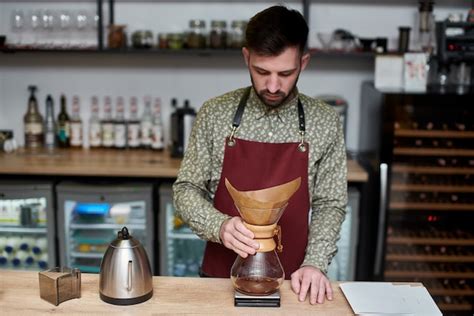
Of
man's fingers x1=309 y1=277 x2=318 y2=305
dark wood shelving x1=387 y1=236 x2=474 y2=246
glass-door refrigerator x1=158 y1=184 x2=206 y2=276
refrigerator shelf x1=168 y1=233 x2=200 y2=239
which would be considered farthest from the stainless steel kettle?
dark wood shelving x1=387 y1=236 x2=474 y2=246

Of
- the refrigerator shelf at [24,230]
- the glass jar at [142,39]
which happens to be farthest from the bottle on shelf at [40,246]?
the glass jar at [142,39]

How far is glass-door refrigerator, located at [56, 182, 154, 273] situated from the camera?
3.57 meters

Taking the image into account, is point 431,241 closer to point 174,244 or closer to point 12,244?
point 174,244

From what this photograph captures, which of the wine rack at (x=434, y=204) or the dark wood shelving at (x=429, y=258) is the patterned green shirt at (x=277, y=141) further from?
the dark wood shelving at (x=429, y=258)

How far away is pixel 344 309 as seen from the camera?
176cm

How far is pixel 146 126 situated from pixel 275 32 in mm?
2256

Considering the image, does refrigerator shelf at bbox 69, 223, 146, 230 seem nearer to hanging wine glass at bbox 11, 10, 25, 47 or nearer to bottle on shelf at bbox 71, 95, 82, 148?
bottle on shelf at bbox 71, 95, 82, 148

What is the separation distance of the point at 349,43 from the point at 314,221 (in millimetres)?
2058

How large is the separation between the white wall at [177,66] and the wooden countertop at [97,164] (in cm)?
41

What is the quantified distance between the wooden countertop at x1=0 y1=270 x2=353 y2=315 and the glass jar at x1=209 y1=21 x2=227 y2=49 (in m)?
2.18

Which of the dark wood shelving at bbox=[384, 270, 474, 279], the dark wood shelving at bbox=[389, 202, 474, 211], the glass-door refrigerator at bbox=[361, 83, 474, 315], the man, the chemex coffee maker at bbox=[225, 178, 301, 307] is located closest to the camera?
the chemex coffee maker at bbox=[225, 178, 301, 307]

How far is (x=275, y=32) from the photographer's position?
1.87 meters

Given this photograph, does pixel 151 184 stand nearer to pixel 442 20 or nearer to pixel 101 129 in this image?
pixel 101 129

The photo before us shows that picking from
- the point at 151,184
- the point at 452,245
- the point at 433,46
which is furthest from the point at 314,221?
the point at 433,46
